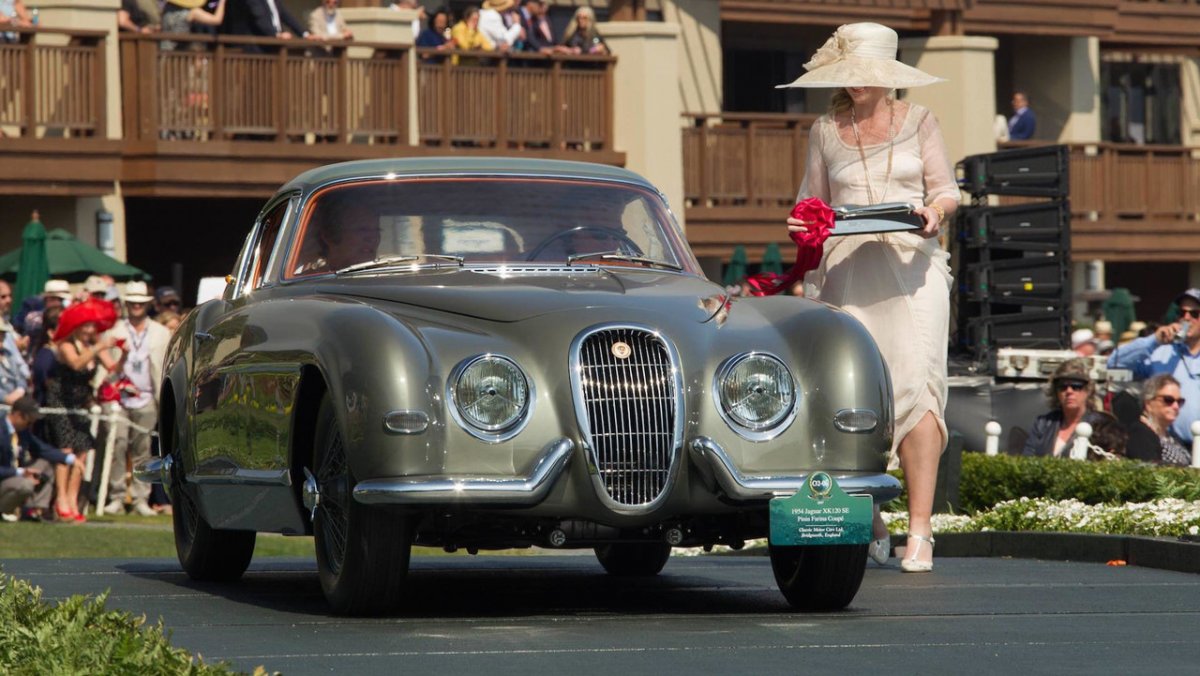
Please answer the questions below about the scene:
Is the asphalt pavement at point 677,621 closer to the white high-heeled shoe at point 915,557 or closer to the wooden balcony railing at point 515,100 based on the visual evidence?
the white high-heeled shoe at point 915,557

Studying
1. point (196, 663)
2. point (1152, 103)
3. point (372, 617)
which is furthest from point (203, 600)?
point (1152, 103)

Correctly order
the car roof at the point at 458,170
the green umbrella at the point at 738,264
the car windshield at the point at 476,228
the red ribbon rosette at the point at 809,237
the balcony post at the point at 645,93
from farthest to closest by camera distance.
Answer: the green umbrella at the point at 738,264 → the balcony post at the point at 645,93 → the red ribbon rosette at the point at 809,237 → the car roof at the point at 458,170 → the car windshield at the point at 476,228

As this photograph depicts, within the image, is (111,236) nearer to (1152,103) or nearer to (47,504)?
Answer: (47,504)

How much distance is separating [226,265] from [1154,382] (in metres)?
16.4

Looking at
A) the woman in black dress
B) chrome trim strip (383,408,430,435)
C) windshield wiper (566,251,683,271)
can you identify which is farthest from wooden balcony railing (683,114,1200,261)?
chrome trim strip (383,408,430,435)

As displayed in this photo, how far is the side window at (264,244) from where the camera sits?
10.2m

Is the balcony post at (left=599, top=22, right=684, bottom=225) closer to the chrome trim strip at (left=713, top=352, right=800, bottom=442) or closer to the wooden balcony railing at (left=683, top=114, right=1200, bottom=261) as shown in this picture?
the wooden balcony railing at (left=683, top=114, right=1200, bottom=261)

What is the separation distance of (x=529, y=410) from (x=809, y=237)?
2310 mm

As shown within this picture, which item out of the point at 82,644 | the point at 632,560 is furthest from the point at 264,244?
the point at 82,644

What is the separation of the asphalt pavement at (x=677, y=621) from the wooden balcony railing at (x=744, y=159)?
21.9m

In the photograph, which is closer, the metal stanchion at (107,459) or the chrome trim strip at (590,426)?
the chrome trim strip at (590,426)

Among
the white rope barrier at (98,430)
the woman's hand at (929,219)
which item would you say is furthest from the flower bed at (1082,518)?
the white rope barrier at (98,430)

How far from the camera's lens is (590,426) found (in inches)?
324

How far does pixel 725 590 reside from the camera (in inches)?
392
